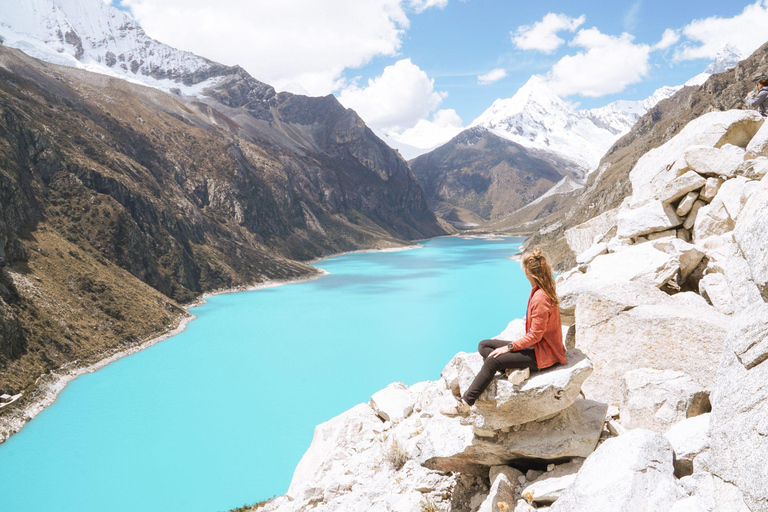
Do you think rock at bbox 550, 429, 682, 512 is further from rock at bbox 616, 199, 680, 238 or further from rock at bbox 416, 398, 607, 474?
rock at bbox 616, 199, 680, 238

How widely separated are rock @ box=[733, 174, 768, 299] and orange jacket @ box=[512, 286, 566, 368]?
2.49 metres

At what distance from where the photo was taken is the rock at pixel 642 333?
8141mm

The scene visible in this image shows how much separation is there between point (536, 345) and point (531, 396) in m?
0.78

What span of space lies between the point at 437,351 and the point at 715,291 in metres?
46.4

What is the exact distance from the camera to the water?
29391mm

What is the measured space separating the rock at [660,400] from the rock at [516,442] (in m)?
0.58

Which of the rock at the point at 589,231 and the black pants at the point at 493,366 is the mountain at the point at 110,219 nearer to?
the black pants at the point at 493,366

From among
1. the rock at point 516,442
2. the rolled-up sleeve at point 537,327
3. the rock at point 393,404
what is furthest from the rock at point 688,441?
the rock at point 393,404

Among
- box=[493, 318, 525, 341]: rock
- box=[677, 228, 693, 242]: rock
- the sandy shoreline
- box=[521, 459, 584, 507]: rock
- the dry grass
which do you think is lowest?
the sandy shoreline

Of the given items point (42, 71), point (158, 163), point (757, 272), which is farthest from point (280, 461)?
point (42, 71)

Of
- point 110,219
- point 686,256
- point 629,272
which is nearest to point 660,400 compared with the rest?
point 629,272

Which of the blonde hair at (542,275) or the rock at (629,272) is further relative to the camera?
the rock at (629,272)

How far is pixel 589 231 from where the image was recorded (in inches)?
1014

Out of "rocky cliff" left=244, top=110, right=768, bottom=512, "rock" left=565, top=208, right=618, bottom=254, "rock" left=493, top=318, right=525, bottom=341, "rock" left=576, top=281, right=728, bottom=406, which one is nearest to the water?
"rocky cliff" left=244, top=110, right=768, bottom=512
